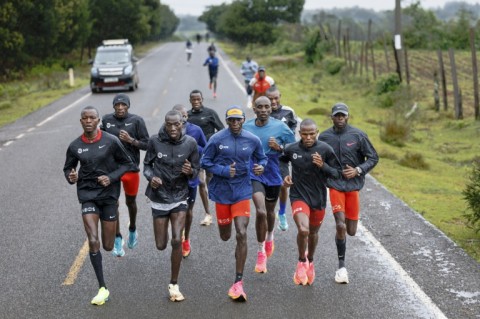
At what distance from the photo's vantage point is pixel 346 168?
27.5ft

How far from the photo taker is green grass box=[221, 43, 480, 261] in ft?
40.4

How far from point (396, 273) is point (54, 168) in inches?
366

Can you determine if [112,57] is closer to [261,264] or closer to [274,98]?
[274,98]

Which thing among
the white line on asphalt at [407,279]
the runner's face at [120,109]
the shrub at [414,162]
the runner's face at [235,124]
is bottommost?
the shrub at [414,162]

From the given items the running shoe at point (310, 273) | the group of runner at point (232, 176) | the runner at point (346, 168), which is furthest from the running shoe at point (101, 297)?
the runner at point (346, 168)

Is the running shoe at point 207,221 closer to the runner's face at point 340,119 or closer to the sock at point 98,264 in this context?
the runner's face at point 340,119

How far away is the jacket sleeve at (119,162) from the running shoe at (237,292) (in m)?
1.83

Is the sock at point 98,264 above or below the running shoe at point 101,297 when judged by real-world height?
above

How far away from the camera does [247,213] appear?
Answer: 809 cm

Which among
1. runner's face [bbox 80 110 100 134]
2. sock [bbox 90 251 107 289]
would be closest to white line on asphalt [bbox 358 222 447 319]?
sock [bbox 90 251 107 289]

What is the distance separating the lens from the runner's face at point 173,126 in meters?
7.76

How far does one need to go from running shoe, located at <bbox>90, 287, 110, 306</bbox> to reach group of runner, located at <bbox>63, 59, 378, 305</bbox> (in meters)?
0.01

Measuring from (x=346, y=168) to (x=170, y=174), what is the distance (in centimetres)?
212

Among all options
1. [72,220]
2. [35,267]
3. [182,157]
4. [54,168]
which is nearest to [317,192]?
[182,157]
